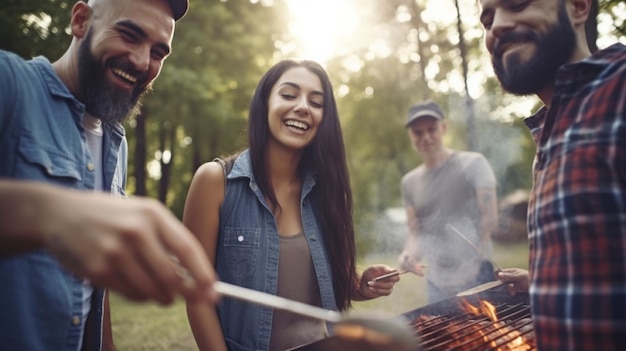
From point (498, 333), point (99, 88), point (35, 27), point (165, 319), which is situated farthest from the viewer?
point (165, 319)

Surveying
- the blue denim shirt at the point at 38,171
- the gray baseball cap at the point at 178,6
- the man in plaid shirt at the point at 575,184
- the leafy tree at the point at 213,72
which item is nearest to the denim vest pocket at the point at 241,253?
the blue denim shirt at the point at 38,171

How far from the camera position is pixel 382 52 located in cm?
1318

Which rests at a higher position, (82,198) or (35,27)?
(35,27)

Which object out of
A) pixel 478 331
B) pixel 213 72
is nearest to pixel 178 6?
pixel 478 331

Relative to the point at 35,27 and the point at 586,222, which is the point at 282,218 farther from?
the point at 35,27

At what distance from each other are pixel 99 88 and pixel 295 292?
1.59m

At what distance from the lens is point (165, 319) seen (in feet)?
27.6

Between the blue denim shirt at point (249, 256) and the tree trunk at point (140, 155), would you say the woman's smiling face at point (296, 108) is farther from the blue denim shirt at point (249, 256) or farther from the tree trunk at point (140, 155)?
the tree trunk at point (140, 155)

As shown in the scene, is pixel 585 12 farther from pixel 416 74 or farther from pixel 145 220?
pixel 416 74

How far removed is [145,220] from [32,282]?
1.14 m

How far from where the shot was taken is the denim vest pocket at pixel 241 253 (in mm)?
2564

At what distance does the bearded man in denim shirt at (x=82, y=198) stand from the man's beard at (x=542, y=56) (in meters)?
1.47

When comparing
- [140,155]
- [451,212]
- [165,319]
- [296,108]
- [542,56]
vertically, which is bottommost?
[165,319]

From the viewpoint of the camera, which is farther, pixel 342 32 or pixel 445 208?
pixel 342 32
